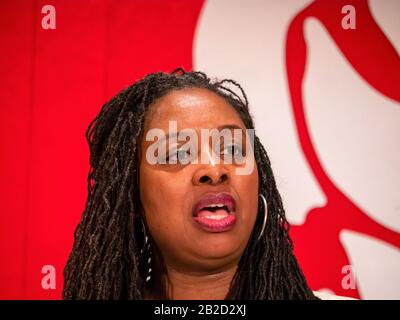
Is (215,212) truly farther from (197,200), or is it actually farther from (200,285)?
(200,285)

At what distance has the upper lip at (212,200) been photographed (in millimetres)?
824

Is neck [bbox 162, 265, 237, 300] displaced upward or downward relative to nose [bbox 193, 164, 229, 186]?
downward

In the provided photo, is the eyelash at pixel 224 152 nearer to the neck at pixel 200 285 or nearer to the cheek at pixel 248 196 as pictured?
the cheek at pixel 248 196

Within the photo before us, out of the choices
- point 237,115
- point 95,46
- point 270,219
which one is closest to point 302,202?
point 270,219

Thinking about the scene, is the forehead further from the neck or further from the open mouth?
the neck

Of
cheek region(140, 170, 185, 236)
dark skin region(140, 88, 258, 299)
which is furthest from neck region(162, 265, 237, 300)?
cheek region(140, 170, 185, 236)

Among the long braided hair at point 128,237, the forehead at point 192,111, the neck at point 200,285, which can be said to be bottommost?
the neck at point 200,285

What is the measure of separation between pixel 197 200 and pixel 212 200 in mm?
27

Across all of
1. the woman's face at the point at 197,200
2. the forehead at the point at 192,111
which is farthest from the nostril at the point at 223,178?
the forehead at the point at 192,111

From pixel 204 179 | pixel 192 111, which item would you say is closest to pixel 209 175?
pixel 204 179

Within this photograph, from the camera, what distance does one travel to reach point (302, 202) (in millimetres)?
1376

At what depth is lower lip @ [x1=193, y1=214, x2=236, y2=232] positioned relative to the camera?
32.3 inches

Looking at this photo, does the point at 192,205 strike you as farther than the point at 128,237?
No

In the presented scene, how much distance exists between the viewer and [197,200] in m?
0.83
